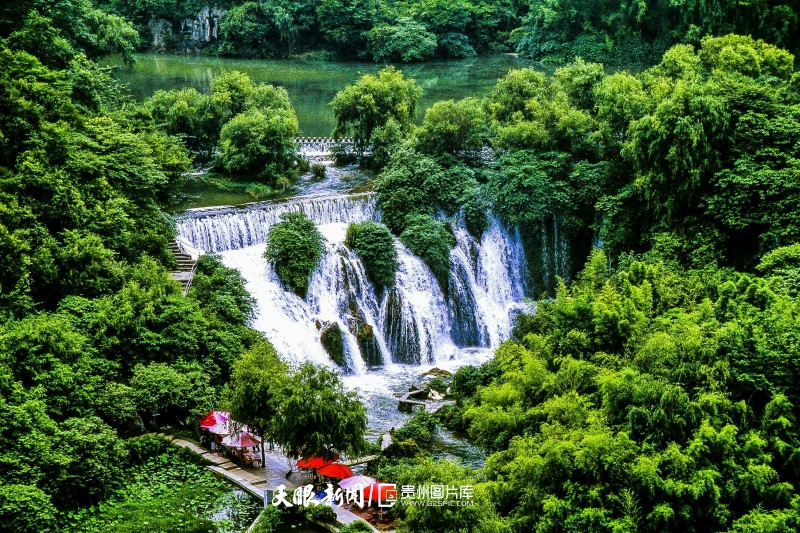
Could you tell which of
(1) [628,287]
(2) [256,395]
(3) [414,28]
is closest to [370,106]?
(1) [628,287]

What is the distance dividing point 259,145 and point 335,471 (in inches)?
641

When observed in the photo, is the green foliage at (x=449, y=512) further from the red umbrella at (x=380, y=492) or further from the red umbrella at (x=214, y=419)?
the red umbrella at (x=214, y=419)

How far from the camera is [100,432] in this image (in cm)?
1689

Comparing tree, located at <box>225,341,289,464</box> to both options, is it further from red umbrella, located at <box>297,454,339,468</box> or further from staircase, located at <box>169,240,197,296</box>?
staircase, located at <box>169,240,197,296</box>

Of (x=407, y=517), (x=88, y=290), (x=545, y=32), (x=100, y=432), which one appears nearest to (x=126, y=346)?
(x=88, y=290)

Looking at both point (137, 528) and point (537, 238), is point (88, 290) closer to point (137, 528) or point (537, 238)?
point (137, 528)

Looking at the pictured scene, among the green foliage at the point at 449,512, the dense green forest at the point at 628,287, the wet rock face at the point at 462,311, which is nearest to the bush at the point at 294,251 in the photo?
the dense green forest at the point at 628,287

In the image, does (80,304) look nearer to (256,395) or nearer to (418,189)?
(256,395)

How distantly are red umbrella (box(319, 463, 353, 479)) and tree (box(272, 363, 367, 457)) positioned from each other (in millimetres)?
257

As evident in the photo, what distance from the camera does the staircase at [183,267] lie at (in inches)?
906

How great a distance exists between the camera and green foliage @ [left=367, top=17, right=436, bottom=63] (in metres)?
61.1

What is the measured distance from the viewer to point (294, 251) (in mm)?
24688

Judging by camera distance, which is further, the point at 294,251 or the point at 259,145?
the point at 259,145

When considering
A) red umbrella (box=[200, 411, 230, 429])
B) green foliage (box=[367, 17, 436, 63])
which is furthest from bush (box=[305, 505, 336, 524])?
green foliage (box=[367, 17, 436, 63])
